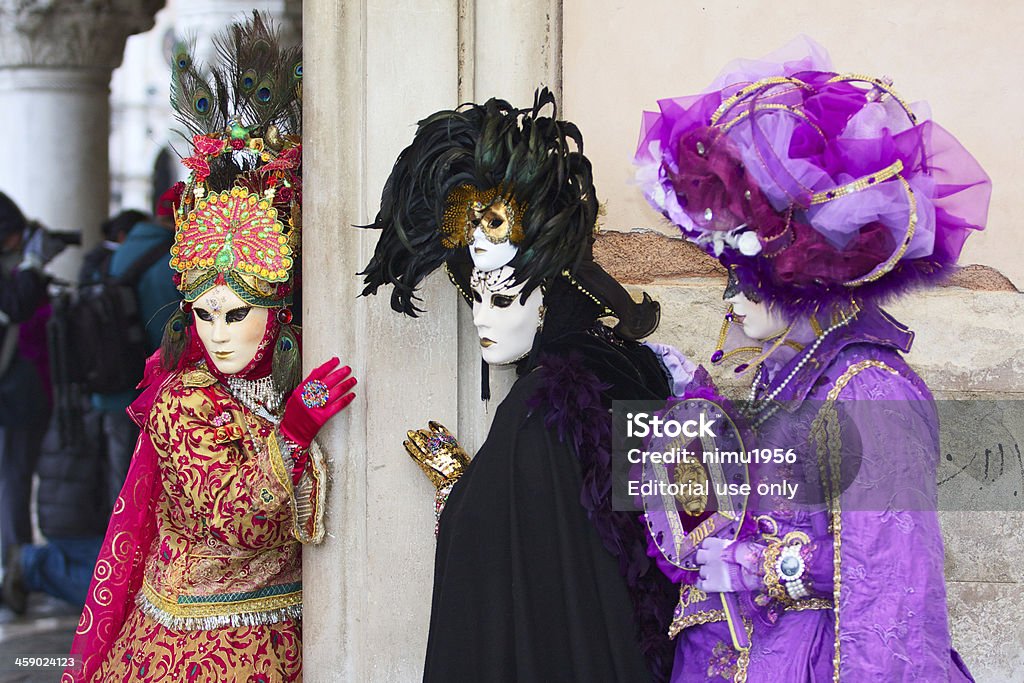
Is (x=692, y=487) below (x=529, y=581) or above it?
above

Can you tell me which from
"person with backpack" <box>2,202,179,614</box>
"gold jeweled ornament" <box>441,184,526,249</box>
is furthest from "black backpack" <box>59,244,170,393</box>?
"gold jeweled ornament" <box>441,184,526,249</box>

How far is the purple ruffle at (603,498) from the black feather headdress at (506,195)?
21cm

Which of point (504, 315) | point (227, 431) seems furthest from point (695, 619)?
point (227, 431)

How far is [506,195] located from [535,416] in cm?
44

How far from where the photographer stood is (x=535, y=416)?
236 cm

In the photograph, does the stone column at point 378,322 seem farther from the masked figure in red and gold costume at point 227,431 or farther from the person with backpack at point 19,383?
the person with backpack at point 19,383

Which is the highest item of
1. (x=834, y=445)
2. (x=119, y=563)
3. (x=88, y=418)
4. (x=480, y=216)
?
(x=480, y=216)

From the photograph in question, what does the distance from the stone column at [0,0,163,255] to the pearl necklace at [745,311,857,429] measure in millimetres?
5021

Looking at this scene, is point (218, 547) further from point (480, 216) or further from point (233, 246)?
point (480, 216)

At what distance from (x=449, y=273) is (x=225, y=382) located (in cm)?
70

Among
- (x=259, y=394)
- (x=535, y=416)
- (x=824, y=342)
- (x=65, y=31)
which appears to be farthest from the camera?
(x=65, y=31)

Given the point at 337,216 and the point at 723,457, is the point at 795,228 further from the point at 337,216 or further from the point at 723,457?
the point at 337,216

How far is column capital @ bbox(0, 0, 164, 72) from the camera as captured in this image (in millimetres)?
6234

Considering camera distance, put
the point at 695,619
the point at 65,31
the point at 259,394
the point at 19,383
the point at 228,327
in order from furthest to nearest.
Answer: the point at 65,31 → the point at 19,383 → the point at 259,394 → the point at 228,327 → the point at 695,619
